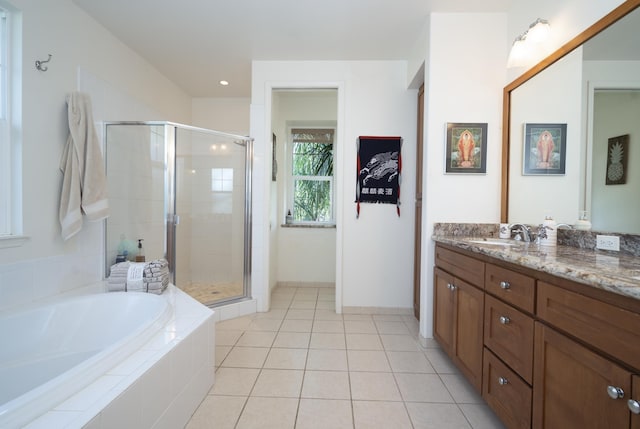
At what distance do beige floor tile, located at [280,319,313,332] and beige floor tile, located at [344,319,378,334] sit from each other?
0.34m

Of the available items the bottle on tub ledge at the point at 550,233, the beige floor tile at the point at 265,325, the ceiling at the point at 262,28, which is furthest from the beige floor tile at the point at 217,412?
the ceiling at the point at 262,28

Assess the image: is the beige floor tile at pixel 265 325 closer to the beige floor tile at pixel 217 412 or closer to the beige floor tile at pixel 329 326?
the beige floor tile at pixel 329 326

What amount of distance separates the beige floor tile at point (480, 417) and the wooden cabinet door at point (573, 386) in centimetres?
42

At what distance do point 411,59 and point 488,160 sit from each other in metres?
1.26

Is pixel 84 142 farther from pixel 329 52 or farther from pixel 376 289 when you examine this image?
pixel 376 289

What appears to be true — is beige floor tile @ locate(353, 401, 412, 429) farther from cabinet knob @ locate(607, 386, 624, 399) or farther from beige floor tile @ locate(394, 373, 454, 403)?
cabinet knob @ locate(607, 386, 624, 399)

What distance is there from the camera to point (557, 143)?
167cm

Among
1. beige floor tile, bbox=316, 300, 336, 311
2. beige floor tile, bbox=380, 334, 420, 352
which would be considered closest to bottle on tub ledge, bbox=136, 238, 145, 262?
beige floor tile, bbox=316, 300, 336, 311

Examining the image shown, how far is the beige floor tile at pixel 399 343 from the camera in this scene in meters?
2.12

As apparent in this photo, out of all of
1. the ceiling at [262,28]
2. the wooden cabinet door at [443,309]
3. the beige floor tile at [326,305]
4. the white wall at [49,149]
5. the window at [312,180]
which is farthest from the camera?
the window at [312,180]

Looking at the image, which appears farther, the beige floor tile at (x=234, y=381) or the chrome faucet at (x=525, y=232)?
the chrome faucet at (x=525, y=232)

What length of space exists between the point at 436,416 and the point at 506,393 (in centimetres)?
40

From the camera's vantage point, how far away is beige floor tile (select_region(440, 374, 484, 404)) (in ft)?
5.06

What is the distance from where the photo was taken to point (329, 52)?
267 cm
